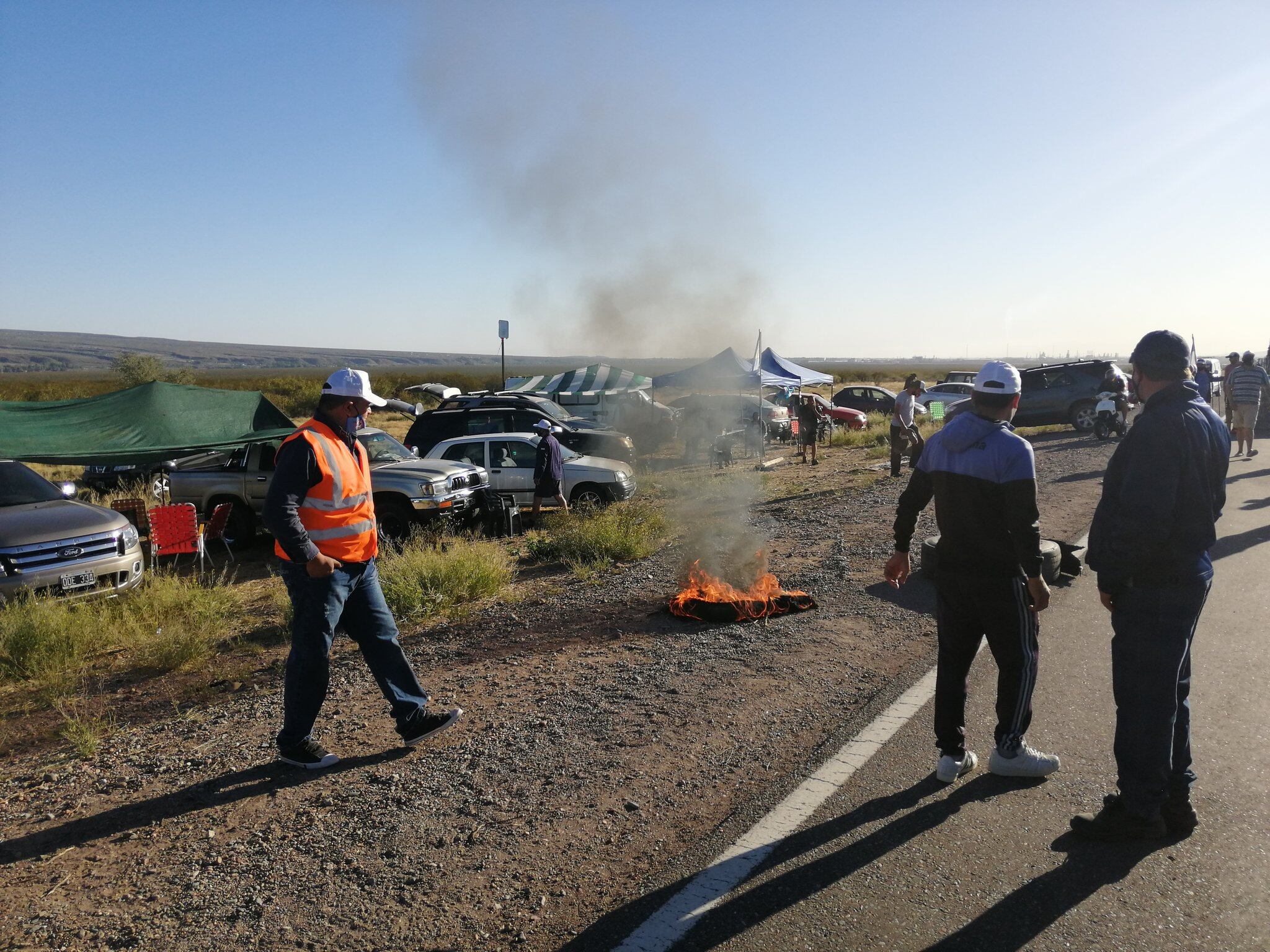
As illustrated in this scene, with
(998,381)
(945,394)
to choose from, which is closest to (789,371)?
(945,394)

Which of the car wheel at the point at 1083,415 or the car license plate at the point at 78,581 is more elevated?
the car wheel at the point at 1083,415

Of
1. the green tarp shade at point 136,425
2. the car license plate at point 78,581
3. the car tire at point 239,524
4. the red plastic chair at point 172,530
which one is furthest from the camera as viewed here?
the car tire at point 239,524

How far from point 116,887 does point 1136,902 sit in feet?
12.2

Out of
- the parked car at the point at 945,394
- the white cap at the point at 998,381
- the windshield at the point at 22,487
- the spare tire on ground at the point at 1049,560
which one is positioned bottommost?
the spare tire on ground at the point at 1049,560

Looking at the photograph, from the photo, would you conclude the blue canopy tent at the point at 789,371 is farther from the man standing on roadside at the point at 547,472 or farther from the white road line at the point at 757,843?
the white road line at the point at 757,843

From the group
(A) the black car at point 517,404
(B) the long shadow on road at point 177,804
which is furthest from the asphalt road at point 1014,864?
(A) the black car at point 517,404

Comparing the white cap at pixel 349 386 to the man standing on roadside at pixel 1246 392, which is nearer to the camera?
the white cap at pixel 349 386

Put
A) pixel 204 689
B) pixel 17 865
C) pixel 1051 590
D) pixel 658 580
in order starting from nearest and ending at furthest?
pixel 17 865 < pixel 204 689 < pixel 1051 590 < pixel 658 580

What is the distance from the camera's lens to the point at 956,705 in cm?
400

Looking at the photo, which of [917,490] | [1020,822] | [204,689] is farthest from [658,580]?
[1020,822]

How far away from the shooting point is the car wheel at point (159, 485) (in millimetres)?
15398

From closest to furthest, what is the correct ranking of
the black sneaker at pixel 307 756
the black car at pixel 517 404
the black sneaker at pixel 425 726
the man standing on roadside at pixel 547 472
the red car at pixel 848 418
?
the black sneaker at pixel 307 756 < the black sneaker at pixel 425 726 < the man standing on roadside at pixel 547 472 < the black car at pixel 517 404 < the red car at pixel 848 418

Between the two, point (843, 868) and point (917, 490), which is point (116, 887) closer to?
point (843, 868)

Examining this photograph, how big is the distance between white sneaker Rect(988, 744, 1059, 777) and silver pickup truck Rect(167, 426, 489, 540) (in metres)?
8.60
